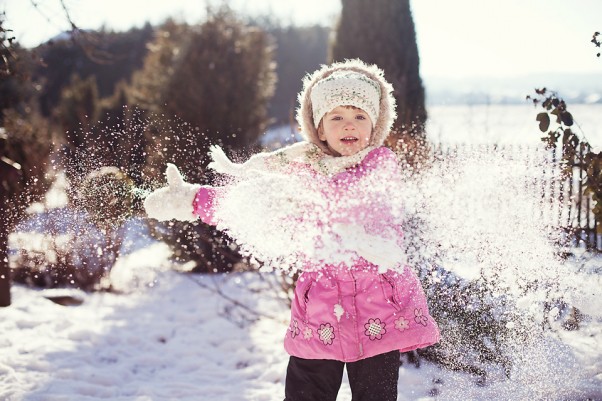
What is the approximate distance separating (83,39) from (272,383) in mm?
2710

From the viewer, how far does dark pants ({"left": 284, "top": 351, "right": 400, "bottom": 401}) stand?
1.89 metres

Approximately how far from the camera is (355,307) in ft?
6.09

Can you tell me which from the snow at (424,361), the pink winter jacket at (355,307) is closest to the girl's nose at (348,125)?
the pink winter jacket at (355,307)

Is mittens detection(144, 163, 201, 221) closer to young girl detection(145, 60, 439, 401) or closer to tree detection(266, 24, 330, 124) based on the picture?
young girl detection(145, 60, 439, 401)

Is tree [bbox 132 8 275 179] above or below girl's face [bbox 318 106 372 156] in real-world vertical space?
above

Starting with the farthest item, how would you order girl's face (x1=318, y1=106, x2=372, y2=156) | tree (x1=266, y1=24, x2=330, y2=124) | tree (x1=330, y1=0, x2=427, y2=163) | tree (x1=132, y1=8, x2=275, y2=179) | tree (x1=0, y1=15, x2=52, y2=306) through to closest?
tree (x1=266, y1=24, x2=330, y2=124) < tree (x1=330, y1=0, x2=427, y2=163) < tree (x1=132, y1=8, x2=275, y2=179) < tree (x1=0, y1=15, x2=52, y2=306) < girl's face (x1=318, y1=106, x2=372, y2=156)

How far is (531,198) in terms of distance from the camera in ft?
11.8

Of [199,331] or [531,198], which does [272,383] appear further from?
[531,198]

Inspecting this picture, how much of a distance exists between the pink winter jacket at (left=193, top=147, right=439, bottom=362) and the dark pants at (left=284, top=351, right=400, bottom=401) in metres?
0.06

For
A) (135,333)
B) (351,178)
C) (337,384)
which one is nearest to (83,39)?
(135,333)

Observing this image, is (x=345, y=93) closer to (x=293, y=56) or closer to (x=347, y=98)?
(x=347, y=98)

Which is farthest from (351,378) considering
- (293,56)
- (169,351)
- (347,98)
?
(293,56)

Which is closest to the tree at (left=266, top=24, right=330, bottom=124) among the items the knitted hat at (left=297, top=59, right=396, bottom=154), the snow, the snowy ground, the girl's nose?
the snowy ground

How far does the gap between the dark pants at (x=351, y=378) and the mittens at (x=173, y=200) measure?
2.29 ft
